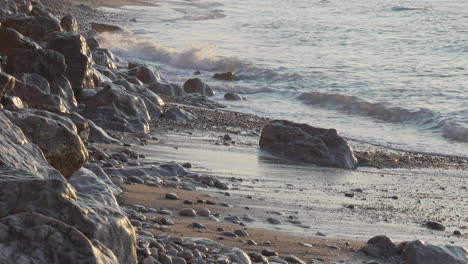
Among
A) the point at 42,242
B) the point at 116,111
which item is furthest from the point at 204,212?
the point at 116,111

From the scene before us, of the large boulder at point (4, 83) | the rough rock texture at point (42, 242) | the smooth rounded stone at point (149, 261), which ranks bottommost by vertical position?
the smooth rounded stone at point (149, 261)

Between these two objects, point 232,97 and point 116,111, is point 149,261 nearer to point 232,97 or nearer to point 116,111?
point 116,111

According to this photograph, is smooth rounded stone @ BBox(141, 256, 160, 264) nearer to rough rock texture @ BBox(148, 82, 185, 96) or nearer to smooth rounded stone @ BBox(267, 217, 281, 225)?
smooth rounded stone @ BBox(267, 217, 281, 225)

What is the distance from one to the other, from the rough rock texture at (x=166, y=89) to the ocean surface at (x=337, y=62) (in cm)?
79

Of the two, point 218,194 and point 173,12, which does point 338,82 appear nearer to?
point 218,194

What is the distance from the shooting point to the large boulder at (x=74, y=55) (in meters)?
9.04

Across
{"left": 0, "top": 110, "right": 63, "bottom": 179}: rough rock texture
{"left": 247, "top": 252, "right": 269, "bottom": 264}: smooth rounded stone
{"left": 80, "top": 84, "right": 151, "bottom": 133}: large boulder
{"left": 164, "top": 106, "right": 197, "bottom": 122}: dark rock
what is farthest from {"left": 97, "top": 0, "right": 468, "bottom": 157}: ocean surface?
{"left": 0, "top": 110, "right": 63, "bottom": 179}: rough rock texture

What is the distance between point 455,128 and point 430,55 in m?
9.29

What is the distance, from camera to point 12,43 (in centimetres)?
859

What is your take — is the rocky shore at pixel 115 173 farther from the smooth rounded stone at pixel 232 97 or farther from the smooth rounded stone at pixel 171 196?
the smooth rounded stone at pixel 232 97

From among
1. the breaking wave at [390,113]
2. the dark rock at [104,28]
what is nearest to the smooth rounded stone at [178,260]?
the breaking wave at [390,113]

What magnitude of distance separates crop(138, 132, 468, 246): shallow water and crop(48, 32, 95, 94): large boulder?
50.6 inches

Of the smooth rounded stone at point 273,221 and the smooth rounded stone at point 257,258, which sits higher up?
the smooth rounded stone at point 257,258

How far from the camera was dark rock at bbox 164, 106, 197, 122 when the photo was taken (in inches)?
393
